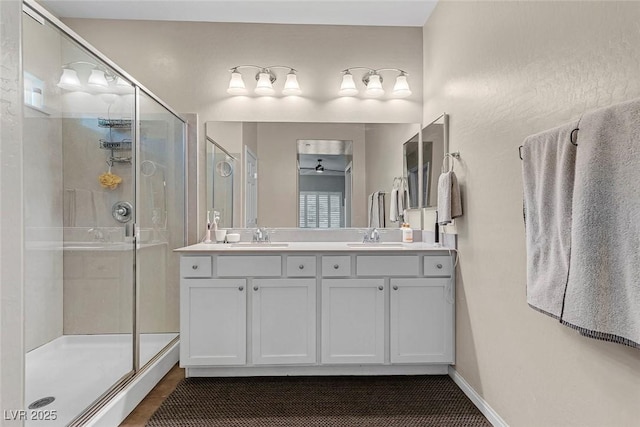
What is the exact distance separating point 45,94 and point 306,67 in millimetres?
1750

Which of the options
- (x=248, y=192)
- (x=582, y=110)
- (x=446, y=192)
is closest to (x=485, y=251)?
(x=446, y=192)

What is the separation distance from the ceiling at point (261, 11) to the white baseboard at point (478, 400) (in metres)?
2.52

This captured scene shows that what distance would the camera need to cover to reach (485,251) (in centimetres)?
192

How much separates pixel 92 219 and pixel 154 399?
1.14m

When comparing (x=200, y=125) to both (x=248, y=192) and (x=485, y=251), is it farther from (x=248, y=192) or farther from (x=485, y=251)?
(x=485, y=251)

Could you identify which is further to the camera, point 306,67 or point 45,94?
point 306,67

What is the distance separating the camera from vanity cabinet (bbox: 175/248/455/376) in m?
2.27

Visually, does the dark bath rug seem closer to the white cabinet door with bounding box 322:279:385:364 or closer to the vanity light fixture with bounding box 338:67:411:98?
the white cabinet door with bounding box 322:279:385:364

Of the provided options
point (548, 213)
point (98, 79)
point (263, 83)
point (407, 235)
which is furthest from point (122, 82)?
point (548, 213)

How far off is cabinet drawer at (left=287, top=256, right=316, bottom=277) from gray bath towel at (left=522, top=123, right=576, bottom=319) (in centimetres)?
123

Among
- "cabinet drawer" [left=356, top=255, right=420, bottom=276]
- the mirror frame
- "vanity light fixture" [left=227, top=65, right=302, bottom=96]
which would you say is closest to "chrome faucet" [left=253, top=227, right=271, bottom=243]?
"cabinet drawer" [left=356, top=255, right=420, bottom=276]

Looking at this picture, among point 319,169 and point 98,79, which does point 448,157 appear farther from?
point 98,79

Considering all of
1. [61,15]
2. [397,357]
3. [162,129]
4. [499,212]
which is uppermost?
[61,15]

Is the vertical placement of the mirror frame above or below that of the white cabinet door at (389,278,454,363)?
above
